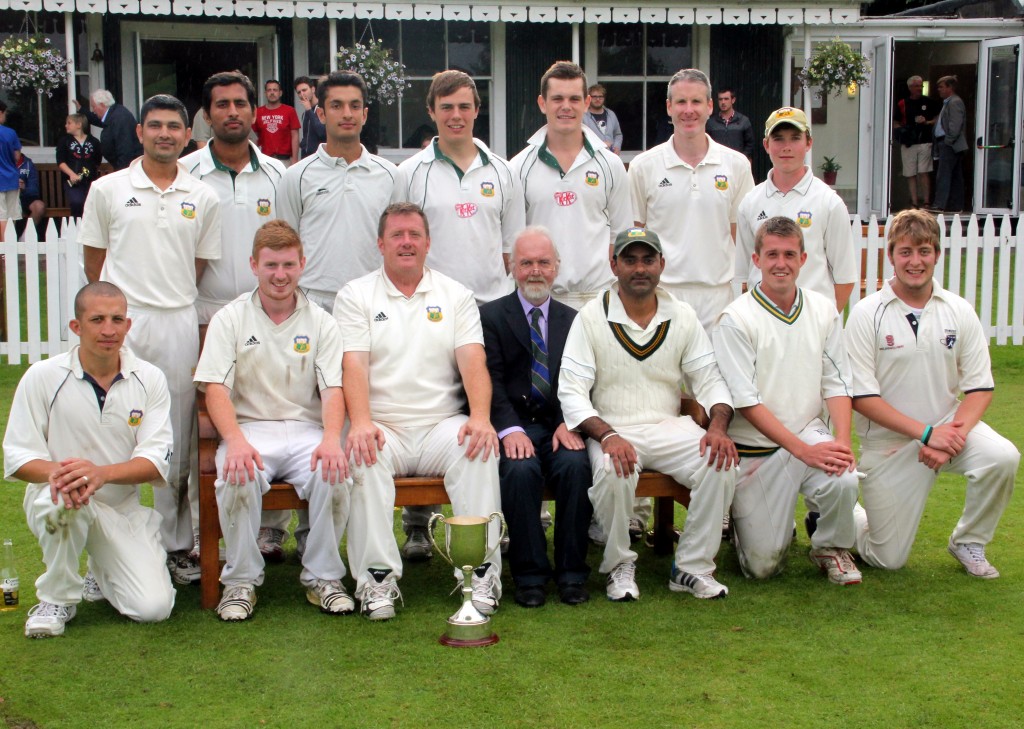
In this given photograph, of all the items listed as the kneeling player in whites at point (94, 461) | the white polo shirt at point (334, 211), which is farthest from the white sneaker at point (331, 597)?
the white polo shirt at point (334, 211)

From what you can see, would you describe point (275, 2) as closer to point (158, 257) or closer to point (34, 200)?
point (34, 200)

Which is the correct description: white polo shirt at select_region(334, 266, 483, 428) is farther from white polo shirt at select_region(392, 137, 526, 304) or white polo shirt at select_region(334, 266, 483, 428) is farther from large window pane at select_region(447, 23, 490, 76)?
large window pane at select_region(447, 23, 490, 76)

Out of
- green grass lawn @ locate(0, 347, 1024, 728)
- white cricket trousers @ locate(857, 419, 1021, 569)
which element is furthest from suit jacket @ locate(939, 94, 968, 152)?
green grass lawn @ locate(0, 347, 1024, 728)

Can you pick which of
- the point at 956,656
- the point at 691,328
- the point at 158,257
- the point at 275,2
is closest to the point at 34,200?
the point at 275,2

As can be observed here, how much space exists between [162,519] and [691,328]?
8.08 ft

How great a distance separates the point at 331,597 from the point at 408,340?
3.78 ft

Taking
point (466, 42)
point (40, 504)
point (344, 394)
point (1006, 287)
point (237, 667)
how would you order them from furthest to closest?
1. point (466, 42)
2. point (1006, 287)
3. point (344, 394)
4. point (40, 504)
5. point (237, 667)

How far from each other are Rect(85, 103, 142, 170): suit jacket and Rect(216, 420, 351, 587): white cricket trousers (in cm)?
1005

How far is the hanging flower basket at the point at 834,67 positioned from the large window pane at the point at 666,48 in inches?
70.4

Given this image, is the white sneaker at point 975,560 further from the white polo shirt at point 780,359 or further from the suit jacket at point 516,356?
the suit jacket at point 516,356

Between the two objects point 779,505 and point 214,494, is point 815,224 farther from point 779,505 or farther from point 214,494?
point 214,494

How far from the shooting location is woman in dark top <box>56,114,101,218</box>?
1454 centimetres

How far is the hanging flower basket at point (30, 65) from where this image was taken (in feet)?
49.4

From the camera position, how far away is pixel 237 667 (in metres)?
4.31
